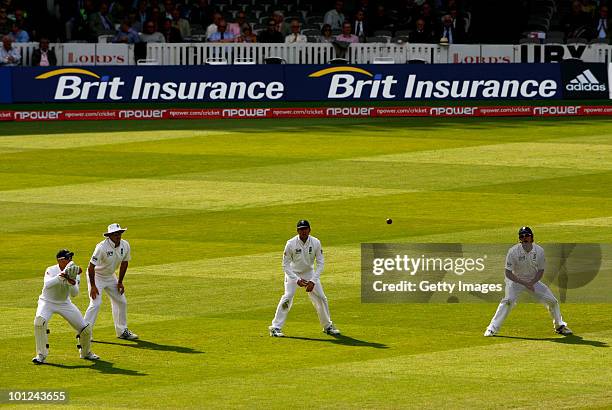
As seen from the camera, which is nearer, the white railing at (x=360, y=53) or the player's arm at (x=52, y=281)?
the player's arm at (x=52, y=281)

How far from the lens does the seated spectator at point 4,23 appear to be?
47.0 metres

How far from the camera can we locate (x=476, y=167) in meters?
37.5

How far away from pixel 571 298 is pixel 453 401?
6.16 meters

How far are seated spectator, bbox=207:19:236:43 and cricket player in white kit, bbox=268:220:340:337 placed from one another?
26.4m

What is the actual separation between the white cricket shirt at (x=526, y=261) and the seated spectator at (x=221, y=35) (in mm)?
27165

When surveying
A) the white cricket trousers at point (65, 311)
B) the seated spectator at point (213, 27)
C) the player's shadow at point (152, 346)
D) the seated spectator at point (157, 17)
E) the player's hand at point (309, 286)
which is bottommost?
the player's shadow at point (152, 346)

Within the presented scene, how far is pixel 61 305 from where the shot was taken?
19.7m

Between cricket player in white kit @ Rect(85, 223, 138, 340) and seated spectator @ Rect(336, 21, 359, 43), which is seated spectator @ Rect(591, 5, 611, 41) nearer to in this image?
seated spectator @ Rect(336, 21, 359, 43)

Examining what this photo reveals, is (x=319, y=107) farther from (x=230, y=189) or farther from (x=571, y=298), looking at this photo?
(x=571, y=298)

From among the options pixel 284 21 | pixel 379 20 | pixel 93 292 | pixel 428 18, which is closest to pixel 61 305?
pixel 93 292

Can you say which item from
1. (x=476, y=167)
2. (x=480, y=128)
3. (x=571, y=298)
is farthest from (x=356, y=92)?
(x=571, y=298)

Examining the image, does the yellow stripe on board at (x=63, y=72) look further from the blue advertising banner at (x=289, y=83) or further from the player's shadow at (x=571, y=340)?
the player's shadow at (x=571, y=340)

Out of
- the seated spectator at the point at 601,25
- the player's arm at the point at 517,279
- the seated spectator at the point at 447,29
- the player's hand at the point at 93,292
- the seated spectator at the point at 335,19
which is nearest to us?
the player's hand at the point at 93,292

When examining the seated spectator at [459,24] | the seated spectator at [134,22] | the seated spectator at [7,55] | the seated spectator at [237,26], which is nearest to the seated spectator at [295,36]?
the seated spectator at [237,26]
